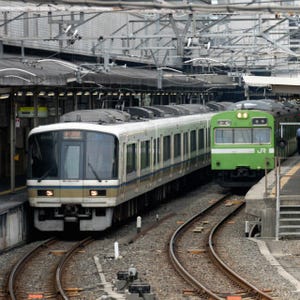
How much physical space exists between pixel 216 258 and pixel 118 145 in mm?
3805

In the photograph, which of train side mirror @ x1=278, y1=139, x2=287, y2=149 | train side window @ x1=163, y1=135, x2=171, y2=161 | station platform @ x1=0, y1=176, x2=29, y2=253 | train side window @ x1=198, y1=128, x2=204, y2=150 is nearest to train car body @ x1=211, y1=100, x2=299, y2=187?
train side mirror @ x1=278, y1=139, x2=287, y2=149

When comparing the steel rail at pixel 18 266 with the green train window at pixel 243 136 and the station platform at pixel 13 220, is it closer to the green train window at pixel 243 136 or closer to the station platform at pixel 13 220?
the station platform at pixel 13 220

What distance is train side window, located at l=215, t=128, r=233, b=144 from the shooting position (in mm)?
25047

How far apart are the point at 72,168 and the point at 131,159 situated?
77.7 inches

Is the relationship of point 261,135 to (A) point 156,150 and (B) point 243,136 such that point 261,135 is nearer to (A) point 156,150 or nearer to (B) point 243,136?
(B) point 243,136

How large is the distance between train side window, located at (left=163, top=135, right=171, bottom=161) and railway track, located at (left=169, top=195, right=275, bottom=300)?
1.56m

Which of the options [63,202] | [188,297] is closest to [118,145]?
[63,202]

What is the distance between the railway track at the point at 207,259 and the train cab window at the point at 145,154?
4.85ft

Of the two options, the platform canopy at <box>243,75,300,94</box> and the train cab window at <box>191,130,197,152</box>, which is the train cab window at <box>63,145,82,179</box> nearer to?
the platform canopy at <box>243,75,300,94</box>

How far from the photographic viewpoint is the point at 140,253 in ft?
52.5

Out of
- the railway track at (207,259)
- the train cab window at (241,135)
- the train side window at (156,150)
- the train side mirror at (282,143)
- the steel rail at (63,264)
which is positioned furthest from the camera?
the train side mirror at (282,143)

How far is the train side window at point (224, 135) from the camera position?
986 inches

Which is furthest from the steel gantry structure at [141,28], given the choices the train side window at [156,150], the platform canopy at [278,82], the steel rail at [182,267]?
the steel rail at [182,267]

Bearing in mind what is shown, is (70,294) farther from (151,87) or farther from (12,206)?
(151,87)
